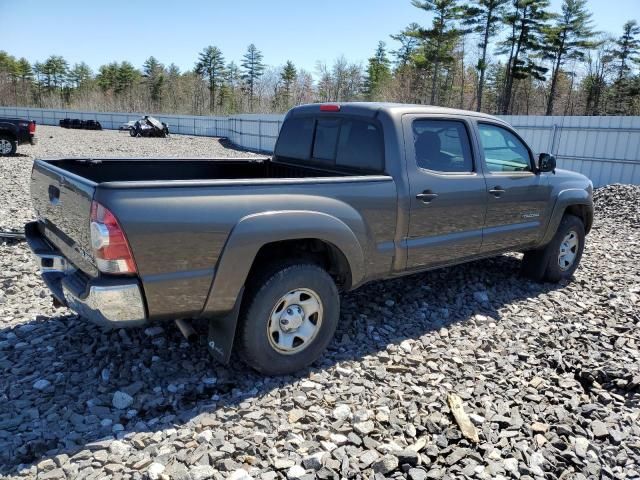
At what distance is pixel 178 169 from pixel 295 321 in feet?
6.82

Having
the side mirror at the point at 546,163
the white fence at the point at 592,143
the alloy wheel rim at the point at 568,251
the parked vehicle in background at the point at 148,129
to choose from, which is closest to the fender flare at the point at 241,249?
the side mirror at the point at 546,163

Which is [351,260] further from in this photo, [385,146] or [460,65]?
[460,65]

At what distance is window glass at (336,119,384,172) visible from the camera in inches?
156

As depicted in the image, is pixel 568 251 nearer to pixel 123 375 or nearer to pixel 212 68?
pixel 123 375

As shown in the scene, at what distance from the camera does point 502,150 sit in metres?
5.02

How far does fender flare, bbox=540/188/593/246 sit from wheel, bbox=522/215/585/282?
0.48 feet

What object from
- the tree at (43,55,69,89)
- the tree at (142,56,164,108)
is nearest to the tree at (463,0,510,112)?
the tree at (142,56,164,108)

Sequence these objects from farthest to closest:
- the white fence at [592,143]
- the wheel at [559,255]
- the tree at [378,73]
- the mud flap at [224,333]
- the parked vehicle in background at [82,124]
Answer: the tree at [378,73], the parked vehicle in background at [82,124], the white fence at [592,143], the wheel at [559,255], the mud flap at [224,333]

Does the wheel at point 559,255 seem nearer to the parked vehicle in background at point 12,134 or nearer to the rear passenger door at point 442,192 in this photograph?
the rear passenger door at point 442,192

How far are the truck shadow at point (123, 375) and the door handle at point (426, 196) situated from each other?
119 centimetres

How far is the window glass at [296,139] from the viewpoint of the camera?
185 inches

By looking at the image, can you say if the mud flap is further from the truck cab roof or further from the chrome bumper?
the truck cab roof

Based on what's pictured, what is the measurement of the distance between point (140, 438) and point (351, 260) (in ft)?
5.83

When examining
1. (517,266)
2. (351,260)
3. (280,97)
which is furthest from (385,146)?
(280,97)
